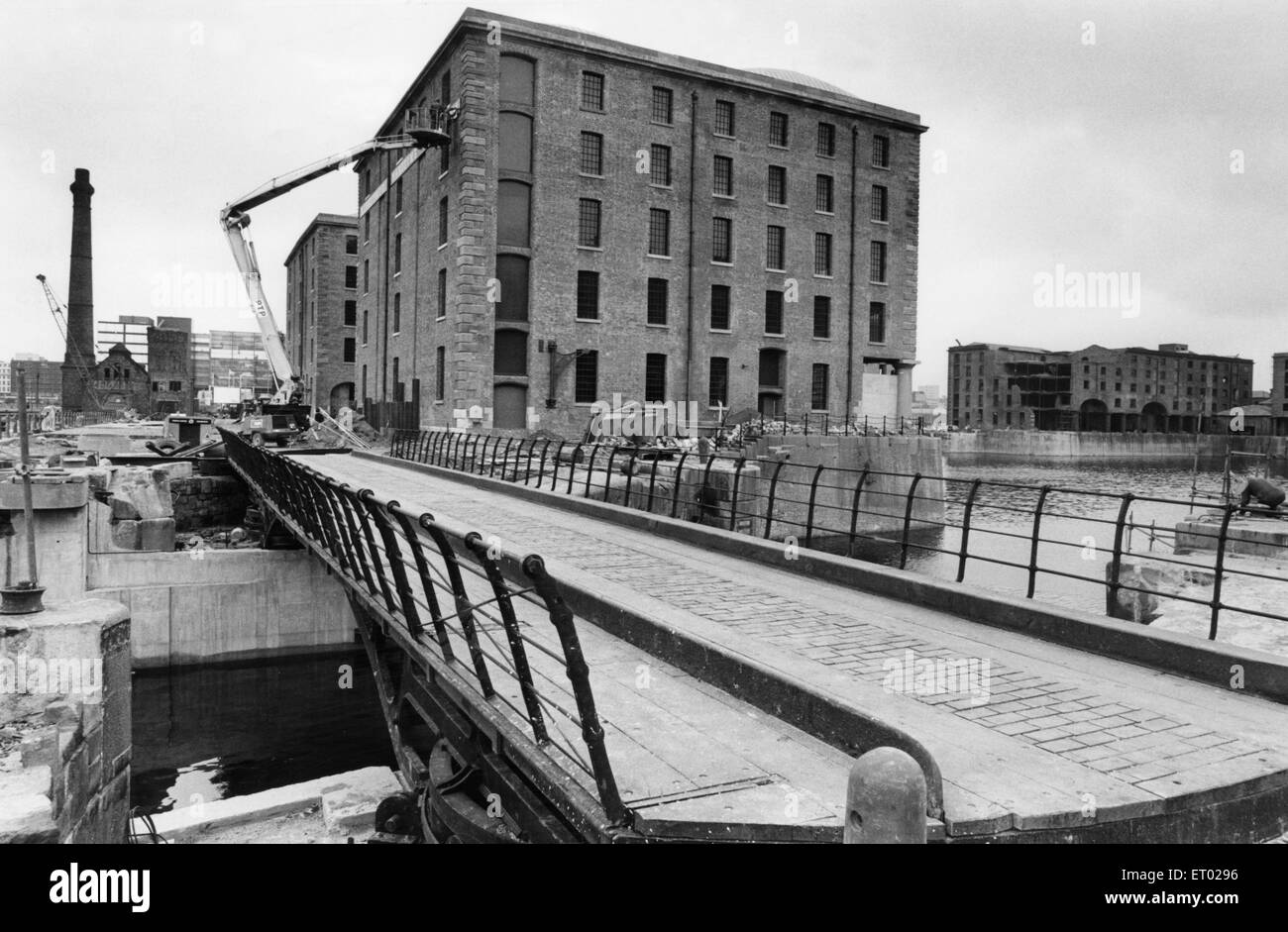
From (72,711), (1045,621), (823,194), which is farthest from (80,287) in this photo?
(1045,621)

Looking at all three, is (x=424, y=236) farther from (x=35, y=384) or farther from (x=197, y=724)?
(x=35, y=384)

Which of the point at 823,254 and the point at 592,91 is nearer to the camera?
the point at 592,91

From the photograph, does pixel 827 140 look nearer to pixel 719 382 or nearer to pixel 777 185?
pixel 777 185

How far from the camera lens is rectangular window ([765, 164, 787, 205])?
43.6 meters

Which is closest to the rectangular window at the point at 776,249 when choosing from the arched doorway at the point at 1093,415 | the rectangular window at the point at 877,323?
the rectangular window at the point at 877,323

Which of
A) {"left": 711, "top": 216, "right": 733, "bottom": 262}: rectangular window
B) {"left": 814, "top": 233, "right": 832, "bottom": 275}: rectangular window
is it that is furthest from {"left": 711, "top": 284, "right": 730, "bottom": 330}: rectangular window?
{"left": 814, "top": 233, "right": 832, "bottom": 275}: rectangular window

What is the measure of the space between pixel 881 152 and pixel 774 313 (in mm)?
10892

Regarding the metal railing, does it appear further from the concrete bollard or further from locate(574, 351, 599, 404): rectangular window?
locate(574, 351, 599, 404): rectangular window

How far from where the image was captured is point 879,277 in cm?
4725

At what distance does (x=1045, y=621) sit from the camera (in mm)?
7832

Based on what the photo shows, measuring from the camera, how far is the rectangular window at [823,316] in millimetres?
45406

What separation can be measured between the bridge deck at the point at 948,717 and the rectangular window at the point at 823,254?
124 feet

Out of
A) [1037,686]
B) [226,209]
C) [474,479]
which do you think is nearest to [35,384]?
[226,209]

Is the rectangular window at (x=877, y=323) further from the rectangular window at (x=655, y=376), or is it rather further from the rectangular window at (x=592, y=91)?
the rectangular window at (x=592, y=91)
